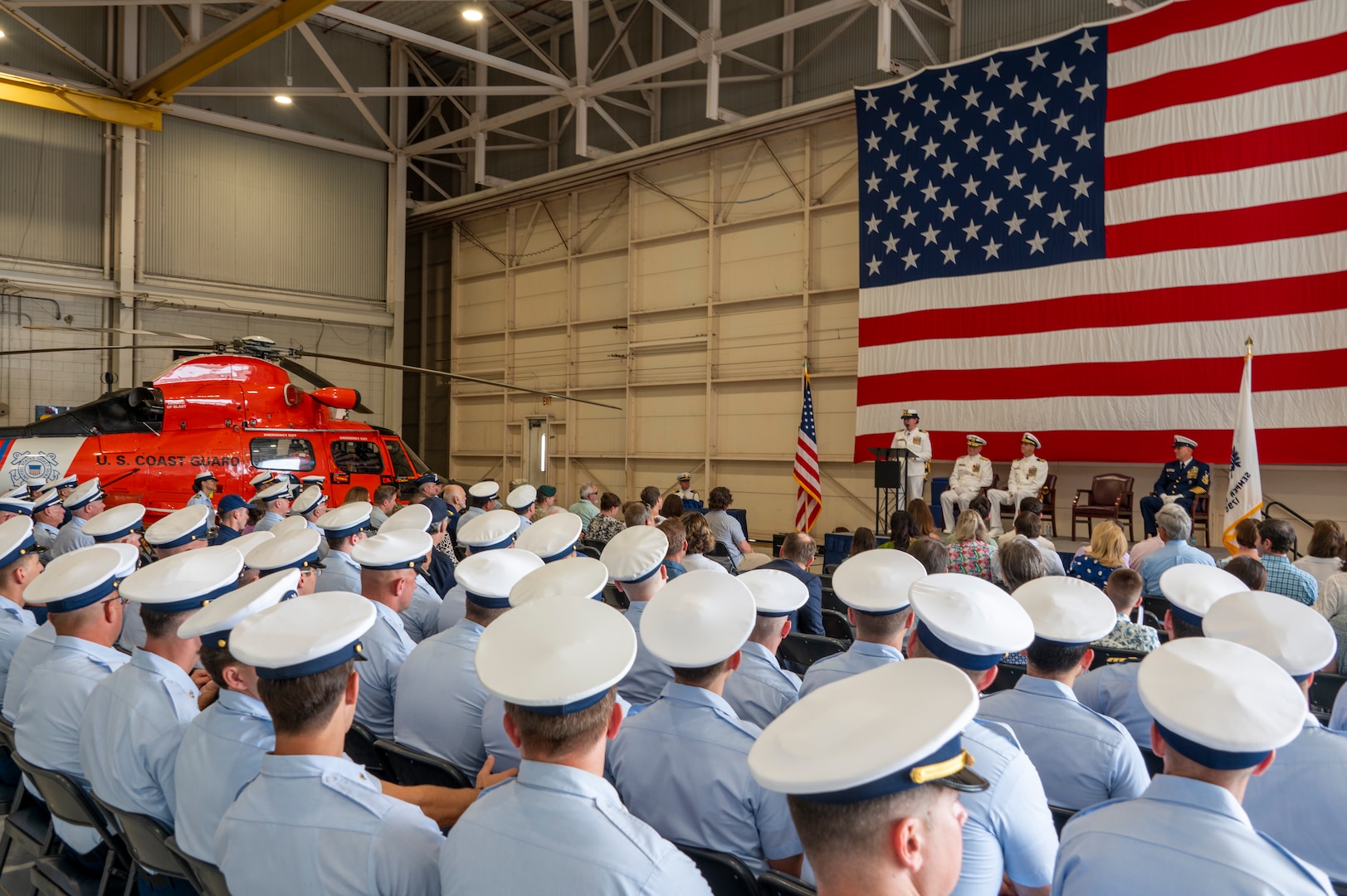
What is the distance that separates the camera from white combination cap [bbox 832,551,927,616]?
2.77 meters

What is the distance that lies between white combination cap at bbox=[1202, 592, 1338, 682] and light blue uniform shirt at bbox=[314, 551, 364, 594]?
3.64 m

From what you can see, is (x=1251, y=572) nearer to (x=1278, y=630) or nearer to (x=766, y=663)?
(x=1278, y=630)

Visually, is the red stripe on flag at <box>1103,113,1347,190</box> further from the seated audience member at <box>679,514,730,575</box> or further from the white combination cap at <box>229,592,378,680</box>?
the white combination cap at <box>229,592,378,680</box>

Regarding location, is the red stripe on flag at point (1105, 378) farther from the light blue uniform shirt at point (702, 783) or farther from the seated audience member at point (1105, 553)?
the light blue uniform shirt at point (702, 783)

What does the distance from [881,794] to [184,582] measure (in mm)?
2227

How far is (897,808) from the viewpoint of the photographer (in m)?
1.07

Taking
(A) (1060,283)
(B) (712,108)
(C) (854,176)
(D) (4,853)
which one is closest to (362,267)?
(B) (712,108)

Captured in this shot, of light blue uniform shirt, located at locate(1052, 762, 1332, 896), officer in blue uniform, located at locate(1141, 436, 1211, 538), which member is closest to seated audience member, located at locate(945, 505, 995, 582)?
officer in blue uniform, located at locate(1141, 436, 1211, 538)

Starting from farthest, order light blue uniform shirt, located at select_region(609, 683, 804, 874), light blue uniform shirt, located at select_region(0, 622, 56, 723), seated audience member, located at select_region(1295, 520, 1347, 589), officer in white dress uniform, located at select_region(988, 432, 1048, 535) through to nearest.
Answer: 1. officer in white dress uniform, located at select_region(988, 432, 1048, 535)
2. seated audience member, located at select_region(1295, 520, 1347, 589)
3. light blue uniform shirt, located at select_region(0, 622, 56, 723)
4. light blue uniform shirt, located at select_region(609, 683, 804, 874)

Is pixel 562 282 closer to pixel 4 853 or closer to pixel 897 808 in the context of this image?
pixel 4 853

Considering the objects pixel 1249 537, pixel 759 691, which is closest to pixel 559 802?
pixel 759 691

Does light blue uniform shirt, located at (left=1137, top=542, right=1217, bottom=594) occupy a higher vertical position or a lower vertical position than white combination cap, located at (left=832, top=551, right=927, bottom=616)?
lower

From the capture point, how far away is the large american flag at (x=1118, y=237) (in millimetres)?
9258

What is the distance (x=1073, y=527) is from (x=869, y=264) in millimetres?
4333
